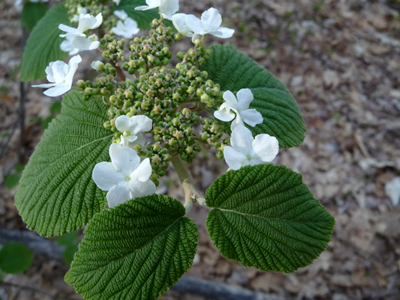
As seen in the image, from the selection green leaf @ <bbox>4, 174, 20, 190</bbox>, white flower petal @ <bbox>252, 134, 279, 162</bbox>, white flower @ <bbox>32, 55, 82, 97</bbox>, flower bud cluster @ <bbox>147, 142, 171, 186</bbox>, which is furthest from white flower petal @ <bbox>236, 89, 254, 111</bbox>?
green leaf @ <bbox>4, 174, 20, 190</bbox>

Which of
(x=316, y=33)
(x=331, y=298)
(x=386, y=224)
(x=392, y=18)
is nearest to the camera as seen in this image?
(x=331, y=298)

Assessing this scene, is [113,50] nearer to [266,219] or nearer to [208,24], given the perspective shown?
[208,24]

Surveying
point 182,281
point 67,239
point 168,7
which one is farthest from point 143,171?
point 182,281

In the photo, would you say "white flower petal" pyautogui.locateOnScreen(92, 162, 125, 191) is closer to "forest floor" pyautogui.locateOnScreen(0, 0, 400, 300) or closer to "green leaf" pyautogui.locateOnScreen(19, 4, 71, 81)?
"green leaf" pyautogui.locateOnScreen(19, 4, 71, 81)

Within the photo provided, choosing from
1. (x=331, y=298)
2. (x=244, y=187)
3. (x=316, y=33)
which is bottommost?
(x=331, y=298)

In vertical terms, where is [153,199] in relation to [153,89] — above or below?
below

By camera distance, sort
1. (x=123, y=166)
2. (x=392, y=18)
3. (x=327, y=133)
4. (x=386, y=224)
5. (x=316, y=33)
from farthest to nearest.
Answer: (x=392, y=18), (x=316, y=33), (x=327, y=133), (x=386, y=224), (x=123, y=166)

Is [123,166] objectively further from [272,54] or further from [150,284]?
[272,54]

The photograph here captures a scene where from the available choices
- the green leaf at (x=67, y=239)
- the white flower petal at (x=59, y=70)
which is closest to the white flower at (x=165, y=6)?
the white flower petal at (x=59, y=70)

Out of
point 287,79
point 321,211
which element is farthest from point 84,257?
point 287,79

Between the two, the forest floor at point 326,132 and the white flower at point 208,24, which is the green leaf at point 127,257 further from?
the forest floor at point 326,132
